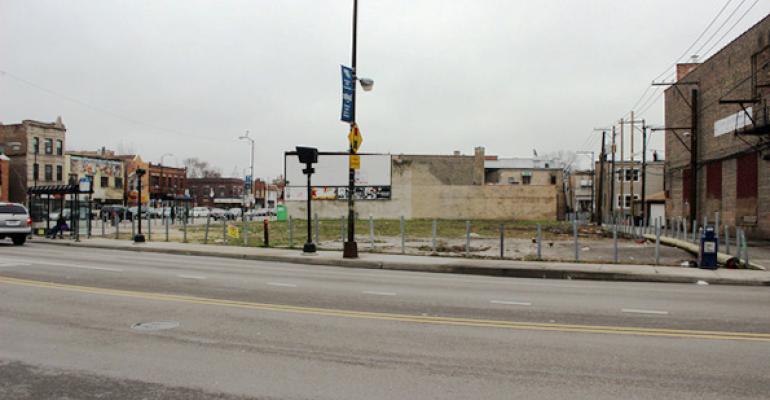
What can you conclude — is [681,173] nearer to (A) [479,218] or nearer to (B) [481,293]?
(A) [479,218]

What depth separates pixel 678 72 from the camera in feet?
133

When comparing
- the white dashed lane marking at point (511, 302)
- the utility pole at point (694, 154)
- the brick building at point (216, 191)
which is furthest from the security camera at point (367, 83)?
the brick building at point (216, 191)

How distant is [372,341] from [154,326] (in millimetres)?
2994

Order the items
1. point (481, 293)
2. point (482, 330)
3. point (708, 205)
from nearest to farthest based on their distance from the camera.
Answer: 1. point (482, 330)
2. point (481, 293)
3. point (708, 205)

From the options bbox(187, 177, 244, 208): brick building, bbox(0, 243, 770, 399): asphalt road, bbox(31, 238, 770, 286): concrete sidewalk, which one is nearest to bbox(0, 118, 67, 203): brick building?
bbox(187, 177, 244, 208): brick building

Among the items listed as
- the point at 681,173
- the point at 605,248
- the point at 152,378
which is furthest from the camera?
the point at 681,173

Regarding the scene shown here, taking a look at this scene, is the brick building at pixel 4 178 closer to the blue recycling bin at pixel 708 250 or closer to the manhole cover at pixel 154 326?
the manhole cover at pixel 154 326

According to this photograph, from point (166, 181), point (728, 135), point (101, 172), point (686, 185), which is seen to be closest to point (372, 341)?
point (728, 135)

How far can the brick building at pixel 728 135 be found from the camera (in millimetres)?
27031

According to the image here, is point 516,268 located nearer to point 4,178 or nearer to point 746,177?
point 746,177

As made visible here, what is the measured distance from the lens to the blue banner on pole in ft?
58.4

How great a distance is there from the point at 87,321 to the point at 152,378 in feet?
10.5

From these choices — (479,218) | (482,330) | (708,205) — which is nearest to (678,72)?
(708,205)

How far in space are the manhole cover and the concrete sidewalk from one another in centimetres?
902
